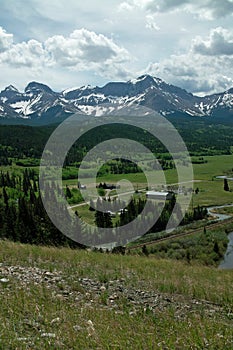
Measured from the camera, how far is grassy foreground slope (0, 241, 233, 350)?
674 cm

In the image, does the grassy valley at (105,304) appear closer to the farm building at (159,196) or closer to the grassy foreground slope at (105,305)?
the grassy foreground slope at (105,305)

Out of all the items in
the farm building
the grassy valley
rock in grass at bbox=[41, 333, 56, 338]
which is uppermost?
rock in grass at bbox=[41, 333, 56, 338]

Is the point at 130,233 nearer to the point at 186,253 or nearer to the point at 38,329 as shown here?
the point at 186,253

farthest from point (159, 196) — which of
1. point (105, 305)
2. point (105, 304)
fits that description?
point (105, 305)

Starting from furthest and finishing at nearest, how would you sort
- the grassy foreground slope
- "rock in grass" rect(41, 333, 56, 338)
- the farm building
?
the farm building, "rock in grass" rect(41, 333, 56, 338), the grassy foreground slope

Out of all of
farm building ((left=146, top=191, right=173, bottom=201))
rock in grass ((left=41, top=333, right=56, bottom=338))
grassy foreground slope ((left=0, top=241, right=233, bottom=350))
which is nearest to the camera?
grassy foreground slope ((left=0, top=241, right=233, bottom=350))


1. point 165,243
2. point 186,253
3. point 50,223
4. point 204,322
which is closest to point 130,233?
point 165,243

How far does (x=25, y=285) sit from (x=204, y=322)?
5.08 m

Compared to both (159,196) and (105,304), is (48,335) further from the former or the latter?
(159,196)

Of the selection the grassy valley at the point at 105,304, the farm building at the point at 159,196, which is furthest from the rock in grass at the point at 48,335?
the farm building at the point at 159,196

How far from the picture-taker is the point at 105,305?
31.5 ft

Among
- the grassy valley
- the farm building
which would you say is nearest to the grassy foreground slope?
the grassy valley

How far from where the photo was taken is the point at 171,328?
7.64 meters

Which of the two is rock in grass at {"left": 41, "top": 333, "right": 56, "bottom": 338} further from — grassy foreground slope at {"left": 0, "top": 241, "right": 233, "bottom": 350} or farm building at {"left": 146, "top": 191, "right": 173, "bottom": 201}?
farm building at {"left": 146, "top": 191, "right": 173, "bottom": 201}
